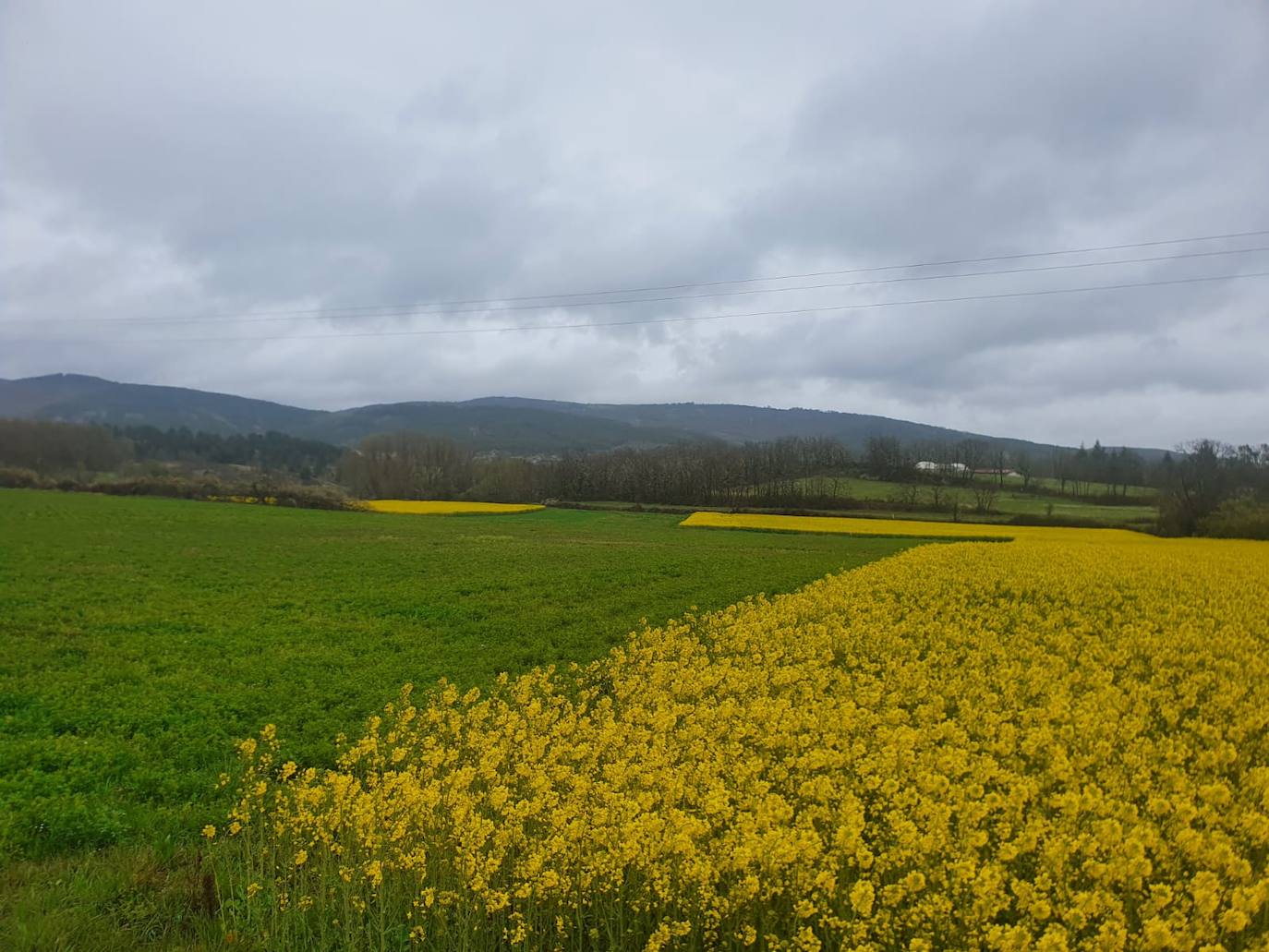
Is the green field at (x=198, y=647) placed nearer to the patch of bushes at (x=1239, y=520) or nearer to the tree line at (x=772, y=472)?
the patch of bushes at (x=1239, y=520)

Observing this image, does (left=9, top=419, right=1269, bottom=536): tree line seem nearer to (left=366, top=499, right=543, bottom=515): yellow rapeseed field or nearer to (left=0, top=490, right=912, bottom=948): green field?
(left=366, top=499, right=543, bottom=515): yellow rapeseed field

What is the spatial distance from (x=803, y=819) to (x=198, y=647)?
1205cm

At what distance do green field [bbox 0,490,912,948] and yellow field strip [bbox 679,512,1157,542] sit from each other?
1395cm

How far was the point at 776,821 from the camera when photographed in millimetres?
5129

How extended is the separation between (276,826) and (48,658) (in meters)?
8.83

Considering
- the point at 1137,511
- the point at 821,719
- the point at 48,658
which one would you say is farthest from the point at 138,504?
the point at 1137,511

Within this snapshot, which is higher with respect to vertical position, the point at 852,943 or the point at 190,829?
the point at 852,943

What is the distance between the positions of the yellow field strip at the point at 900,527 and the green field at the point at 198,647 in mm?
13954

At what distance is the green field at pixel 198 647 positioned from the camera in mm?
6195

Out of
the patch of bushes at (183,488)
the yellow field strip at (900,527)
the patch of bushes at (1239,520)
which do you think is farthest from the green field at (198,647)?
the patch of bushes at (183,488)

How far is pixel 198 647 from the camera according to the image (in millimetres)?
12773

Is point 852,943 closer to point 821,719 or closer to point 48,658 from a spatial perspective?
point 821,719

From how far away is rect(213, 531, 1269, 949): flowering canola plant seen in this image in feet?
13.6

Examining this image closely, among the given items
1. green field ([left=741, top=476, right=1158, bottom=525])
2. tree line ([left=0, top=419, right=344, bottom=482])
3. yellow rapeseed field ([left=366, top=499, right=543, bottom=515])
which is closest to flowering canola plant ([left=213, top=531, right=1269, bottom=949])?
green field ([left=741, top=476, right=1158, bottom=525])
